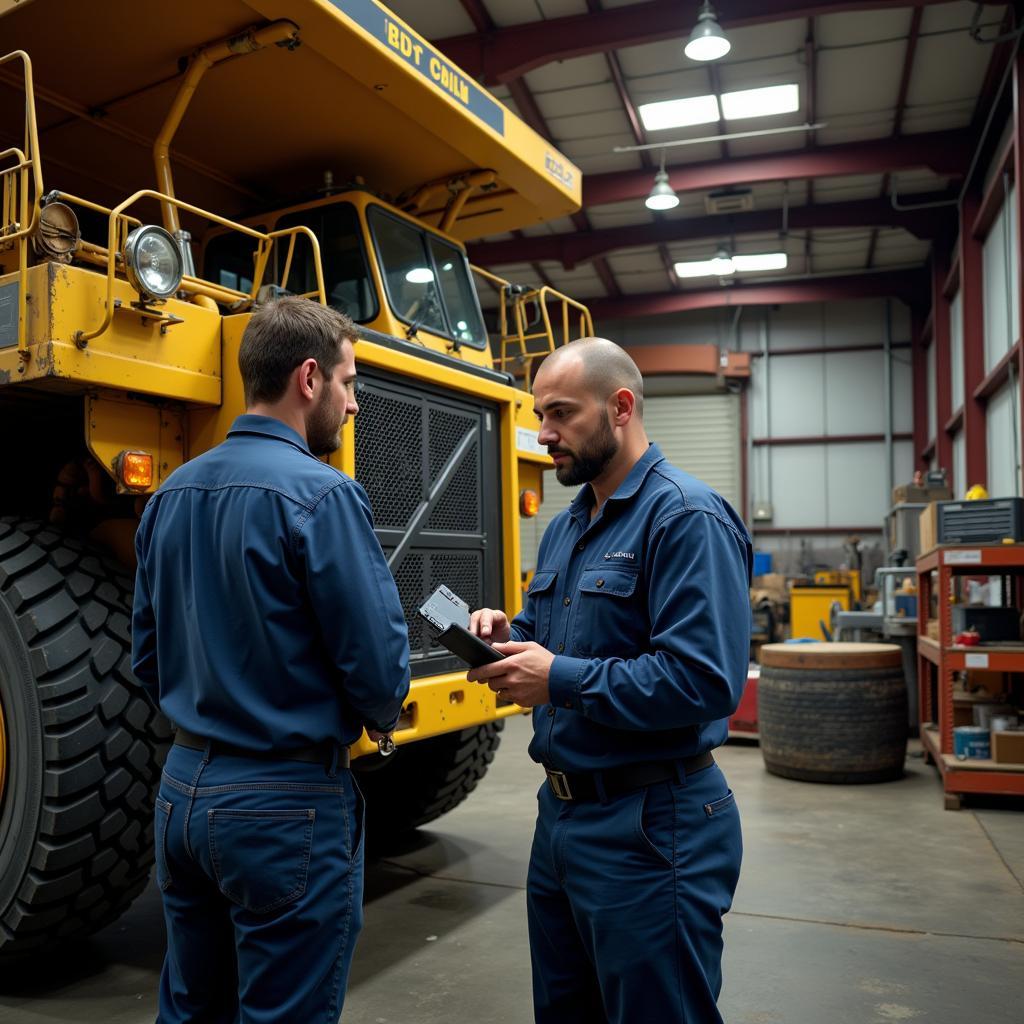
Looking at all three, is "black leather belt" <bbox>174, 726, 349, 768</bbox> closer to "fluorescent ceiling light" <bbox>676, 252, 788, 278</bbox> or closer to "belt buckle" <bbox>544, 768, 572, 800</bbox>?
"belt buckle" <bbox>544, 768, 572, 800</bbox>

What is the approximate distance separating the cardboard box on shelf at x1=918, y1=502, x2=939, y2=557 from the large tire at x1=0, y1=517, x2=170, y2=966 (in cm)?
552

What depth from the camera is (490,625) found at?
229 centimetres

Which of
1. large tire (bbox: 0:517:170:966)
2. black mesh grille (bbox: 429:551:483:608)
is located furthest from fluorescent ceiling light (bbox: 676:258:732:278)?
large tire (bbox: 0:517:170:966)

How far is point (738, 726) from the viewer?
8797mm

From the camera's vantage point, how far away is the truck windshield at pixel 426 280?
460cm

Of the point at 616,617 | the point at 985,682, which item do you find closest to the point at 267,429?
the point at 616,617

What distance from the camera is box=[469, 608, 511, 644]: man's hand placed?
2277 mm

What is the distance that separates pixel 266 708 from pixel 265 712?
0.04 feet

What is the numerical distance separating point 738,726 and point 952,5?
725 cm

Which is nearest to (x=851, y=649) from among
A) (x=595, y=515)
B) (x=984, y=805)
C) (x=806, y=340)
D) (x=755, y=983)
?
(x=984, y=805)

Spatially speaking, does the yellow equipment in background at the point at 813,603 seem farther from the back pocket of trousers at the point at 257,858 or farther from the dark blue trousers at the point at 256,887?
the back pocket of trousers at the point at 257,858

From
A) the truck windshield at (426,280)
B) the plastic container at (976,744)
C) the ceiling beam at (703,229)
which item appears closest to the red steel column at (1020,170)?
the plastic container at (976,744)

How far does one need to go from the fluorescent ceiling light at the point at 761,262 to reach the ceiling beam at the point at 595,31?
6801 millimetres

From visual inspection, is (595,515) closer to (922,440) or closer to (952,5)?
(952,5)
